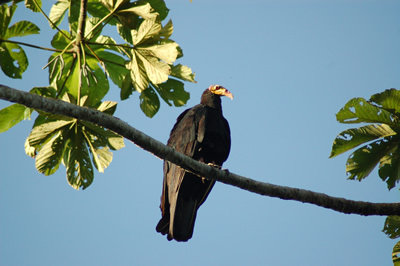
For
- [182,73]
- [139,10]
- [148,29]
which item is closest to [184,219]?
[182,73]

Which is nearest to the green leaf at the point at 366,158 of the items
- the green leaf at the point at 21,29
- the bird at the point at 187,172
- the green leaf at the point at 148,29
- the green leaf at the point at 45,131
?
the bird at the point at 187,172

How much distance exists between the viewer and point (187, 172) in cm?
446

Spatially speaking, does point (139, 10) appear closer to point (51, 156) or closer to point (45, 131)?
point (45, 131)

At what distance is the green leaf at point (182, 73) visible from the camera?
337 centimetres

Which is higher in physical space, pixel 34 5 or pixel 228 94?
pixel 228 94

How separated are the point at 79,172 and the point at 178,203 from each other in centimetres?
134

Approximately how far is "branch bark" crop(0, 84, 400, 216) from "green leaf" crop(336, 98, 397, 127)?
0.65 m

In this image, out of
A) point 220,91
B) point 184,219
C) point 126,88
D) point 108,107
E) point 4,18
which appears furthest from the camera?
point 220,91

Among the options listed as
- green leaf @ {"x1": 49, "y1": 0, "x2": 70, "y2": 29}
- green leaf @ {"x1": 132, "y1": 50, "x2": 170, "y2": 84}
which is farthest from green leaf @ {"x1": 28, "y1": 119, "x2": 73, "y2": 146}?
green leaf @ {"x1": 49, "y1": 0, "x2": 70, "y2": 29}

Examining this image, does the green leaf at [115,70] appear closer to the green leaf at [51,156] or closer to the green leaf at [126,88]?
the green leaf at [126,88]

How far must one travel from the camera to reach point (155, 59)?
3.13 meters

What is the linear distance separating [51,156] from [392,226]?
2.97 meters

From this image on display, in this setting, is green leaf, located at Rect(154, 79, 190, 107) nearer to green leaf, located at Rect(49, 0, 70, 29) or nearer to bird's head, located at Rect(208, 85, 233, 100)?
green leaf, located at Rect(49, 0, 70, 29)

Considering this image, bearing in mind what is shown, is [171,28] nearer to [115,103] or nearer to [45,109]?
[115,103]
